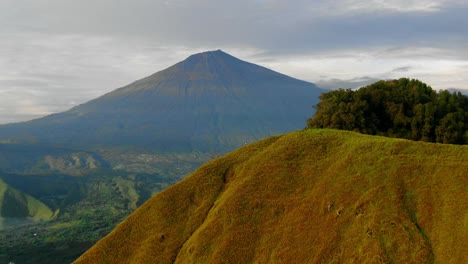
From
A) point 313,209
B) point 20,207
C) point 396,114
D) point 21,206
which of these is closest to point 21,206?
point 21,206

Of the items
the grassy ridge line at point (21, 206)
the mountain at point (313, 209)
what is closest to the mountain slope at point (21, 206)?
the grassy ridge line at point (21, 206)

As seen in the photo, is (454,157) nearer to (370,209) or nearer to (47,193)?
(370,209)

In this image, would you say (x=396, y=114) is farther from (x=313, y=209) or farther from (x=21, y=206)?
(x=21, y=206)

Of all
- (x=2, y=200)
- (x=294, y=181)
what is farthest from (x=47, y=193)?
(x=294, y=181)

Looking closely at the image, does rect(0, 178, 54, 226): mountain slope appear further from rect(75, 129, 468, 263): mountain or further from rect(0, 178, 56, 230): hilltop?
rect(75, 129, 468, 263): mountain

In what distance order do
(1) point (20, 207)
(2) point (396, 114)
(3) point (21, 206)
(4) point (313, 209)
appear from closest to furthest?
(4) point (313, 209) → (2) point (396, 114) → (1) point (20, 207) → (3) point (21, 206)

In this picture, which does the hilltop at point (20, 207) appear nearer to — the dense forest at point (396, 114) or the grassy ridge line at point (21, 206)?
the grassy ridge line at point (21, 206)
